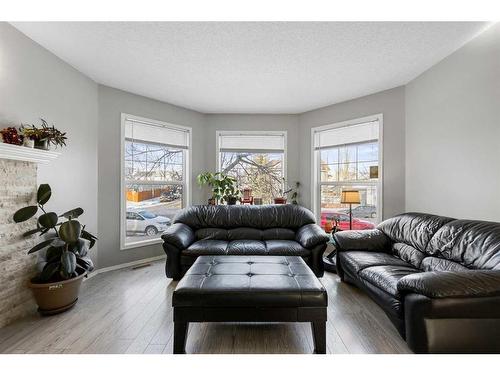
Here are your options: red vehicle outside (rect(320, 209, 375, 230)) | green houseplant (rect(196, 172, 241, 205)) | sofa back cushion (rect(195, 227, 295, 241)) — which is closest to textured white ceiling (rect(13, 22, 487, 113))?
green houseplant (rect(196, 172, 241, 205))

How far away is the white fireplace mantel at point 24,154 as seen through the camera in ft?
6.12

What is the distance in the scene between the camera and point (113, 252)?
11.0ft

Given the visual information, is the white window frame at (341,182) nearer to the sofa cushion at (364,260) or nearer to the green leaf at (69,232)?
the sofa cushion at (364,260)

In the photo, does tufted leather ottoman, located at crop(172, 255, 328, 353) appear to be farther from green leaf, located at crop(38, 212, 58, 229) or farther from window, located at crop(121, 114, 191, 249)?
window, located at crop(121, 114, 191, 249)

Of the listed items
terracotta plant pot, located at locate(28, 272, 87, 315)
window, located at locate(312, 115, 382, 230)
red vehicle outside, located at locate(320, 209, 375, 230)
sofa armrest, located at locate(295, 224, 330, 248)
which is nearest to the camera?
terracotta plant pot, located at locate(28, 272, 87, 315)

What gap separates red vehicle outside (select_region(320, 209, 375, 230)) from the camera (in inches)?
146

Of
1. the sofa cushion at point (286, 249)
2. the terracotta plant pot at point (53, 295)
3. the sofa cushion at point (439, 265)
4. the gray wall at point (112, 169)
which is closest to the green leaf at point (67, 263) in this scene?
the terracotta plant pot at point (53, 295)

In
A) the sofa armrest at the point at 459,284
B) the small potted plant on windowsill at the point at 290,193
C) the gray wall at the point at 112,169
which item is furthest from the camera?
the small potted plant on windowsill at the point at 290,193

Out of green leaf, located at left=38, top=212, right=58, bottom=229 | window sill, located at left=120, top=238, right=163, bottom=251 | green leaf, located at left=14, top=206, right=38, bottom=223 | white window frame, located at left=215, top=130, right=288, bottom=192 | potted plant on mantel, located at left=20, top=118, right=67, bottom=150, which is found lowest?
window sill, located at left=120, top=238, right=163, bottom=251

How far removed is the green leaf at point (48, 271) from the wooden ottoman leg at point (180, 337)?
4.74ft

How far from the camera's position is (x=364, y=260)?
241cm

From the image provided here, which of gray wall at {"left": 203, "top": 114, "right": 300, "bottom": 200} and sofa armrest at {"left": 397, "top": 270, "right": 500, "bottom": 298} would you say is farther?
gray wall at {"left": 203, "top": 114, "right": 300, "bottom": 200}

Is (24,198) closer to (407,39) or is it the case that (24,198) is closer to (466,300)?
(466,300)

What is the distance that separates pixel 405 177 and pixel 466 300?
2187mm
